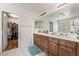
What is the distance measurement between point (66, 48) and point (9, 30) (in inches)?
46.7

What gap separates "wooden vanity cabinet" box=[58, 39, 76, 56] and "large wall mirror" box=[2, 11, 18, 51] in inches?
37.3

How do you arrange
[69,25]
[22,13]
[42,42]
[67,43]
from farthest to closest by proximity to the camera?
[42,42] < [22,13] < [69,25] < [67,43]

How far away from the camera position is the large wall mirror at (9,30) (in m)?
2.30

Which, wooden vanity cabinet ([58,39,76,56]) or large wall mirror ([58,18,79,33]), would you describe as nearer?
wooden vanity cabinet ([58,39,76,56])

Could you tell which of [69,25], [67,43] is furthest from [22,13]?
[67,43]

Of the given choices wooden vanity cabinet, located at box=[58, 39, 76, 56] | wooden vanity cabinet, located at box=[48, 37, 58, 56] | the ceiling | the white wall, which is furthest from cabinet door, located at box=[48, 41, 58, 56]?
the ceiling

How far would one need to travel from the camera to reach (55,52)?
2527mm

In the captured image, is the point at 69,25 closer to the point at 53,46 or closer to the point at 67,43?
the point at 67,43

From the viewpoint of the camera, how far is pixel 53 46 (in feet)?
8.77

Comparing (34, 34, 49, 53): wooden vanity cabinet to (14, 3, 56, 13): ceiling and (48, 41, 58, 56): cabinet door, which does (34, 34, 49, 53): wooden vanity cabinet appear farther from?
(14, 3, 56, 13): ceiling

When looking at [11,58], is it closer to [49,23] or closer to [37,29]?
[37,29]

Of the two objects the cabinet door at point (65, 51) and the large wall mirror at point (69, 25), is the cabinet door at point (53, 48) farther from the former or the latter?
the large wall mirror at point (69, 25)

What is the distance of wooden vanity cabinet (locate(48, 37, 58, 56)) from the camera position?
254 centimetres

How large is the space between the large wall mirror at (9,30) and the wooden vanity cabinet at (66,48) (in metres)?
0.95
